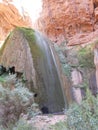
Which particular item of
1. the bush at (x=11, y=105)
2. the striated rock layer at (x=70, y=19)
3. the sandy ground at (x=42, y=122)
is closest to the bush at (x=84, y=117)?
the sandy ground at (x=42, y=122)

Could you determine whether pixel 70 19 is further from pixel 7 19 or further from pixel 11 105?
pixel 11 105

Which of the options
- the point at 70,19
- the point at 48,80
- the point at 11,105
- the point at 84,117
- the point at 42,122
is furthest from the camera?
the point at 70,19

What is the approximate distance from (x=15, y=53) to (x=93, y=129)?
7214 mm

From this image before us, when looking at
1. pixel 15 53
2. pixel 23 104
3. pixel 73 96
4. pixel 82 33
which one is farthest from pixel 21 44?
pixel 82 33

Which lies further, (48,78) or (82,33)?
(82,33)

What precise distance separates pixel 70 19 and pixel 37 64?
9.04 meters

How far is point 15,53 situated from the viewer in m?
9.70

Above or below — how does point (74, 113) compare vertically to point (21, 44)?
below

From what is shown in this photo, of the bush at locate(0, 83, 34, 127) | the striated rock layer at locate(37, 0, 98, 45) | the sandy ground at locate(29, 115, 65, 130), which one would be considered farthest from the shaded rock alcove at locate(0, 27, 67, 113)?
the striated rock layer at locate(37, 0, 98, 45)

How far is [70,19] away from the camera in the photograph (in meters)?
17.7

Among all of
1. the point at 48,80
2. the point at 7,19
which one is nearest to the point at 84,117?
the point at 48,80

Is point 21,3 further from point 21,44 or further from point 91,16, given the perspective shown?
point 21,44

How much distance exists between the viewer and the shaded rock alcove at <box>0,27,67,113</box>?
29.4ft

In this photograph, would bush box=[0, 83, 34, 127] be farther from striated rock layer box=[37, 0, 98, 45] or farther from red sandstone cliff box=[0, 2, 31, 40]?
red sandstone cliff box=[0, 2, 31, 40]
